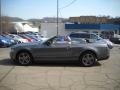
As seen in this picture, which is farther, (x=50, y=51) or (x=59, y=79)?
(x=50, y=51)

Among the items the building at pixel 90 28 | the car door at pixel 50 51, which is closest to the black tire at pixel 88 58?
the car door at pixel 50 51

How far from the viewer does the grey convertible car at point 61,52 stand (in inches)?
472

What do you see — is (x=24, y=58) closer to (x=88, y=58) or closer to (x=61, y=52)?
(x=61, y=52)

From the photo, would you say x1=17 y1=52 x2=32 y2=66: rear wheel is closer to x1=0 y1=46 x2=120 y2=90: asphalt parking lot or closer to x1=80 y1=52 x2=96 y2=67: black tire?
x1=0 y1=46 x2=120 y2=90: asphalt parking lot

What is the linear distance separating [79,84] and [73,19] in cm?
7851

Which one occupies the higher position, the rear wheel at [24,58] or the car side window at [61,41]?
the car side window at [61,41]

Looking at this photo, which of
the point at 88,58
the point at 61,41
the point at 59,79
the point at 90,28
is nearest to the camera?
the point at 59,79

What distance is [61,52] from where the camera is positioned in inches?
473

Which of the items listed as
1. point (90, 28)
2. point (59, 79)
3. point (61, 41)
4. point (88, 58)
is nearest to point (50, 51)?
point (61, 41)

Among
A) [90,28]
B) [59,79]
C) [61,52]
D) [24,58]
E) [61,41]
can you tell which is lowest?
[59,79]

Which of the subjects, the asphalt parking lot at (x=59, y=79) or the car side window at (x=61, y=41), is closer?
the asphalt parking lot at (x=59, y=79)

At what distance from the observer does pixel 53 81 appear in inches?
333

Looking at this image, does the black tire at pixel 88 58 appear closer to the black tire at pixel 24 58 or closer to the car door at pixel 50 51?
the car door at pixel 50 51

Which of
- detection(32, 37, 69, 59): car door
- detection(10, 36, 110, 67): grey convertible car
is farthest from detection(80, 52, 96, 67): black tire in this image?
detection(32, 37, 69, 59): car door
